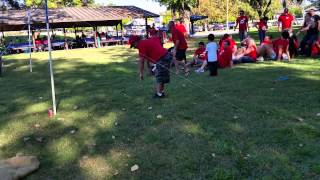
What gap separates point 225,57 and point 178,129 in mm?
6461

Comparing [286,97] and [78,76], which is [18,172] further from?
[78,76]

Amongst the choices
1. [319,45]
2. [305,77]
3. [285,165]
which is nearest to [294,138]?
[285,165]

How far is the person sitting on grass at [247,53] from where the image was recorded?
13023mm

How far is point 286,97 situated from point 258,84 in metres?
1.54

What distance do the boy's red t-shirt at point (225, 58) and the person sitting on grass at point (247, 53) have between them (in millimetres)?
737

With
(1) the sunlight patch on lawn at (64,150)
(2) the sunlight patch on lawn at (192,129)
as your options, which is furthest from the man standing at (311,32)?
(1) the sunlight patch on lawn at (64,150)

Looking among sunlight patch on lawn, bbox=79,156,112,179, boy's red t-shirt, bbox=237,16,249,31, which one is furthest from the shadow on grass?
boy's red t-shirt, bbox=237,16,249,31

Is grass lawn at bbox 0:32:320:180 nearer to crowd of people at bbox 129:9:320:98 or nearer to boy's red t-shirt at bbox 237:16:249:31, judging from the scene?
crowd of people at bbox 129:9:320:98

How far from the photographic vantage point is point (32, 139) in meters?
6.27

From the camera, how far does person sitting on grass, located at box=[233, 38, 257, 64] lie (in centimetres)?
1302

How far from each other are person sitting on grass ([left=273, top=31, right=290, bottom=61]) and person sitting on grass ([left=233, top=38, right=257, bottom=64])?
28.8 inches

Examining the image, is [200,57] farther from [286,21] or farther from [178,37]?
[286,21]

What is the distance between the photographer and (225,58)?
12.2 meters

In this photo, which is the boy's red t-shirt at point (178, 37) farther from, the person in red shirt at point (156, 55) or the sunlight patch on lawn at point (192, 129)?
the sunlight patch on lawn at point (192, 129)
